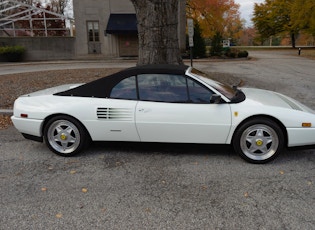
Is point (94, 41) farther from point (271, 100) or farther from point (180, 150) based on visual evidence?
point (271, 100)

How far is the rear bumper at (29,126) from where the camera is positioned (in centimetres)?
407

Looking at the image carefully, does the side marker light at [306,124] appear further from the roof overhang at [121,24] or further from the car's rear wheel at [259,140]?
the roof overhang at [121,24]

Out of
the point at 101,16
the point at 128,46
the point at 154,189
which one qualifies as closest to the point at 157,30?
the point at 154,189

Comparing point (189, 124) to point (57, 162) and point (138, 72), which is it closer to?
point (138, 72)

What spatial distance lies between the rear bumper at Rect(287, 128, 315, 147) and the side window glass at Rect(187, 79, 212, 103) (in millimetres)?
1151

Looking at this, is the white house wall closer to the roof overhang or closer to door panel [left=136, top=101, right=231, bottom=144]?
the roof overhang

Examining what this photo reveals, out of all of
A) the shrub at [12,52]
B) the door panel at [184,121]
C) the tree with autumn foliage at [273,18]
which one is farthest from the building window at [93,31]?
the tree with autumn foliage at [273,18]

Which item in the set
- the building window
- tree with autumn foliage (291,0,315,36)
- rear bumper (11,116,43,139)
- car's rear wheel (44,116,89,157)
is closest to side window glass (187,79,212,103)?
car's rear wheel (44,116,89,157)

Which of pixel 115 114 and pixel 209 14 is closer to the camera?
pixel 115 114

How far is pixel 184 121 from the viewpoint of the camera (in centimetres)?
380

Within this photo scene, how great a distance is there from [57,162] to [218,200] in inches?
90.4

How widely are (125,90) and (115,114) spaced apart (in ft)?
1.24

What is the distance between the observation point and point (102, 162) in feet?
12.8

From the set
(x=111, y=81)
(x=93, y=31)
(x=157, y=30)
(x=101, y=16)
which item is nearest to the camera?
(x=111, y=81)
